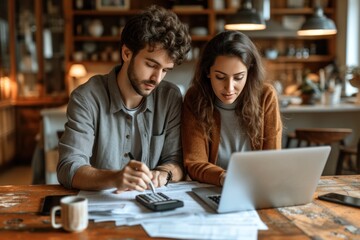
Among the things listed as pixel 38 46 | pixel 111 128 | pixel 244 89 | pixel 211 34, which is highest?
pixel 211 34

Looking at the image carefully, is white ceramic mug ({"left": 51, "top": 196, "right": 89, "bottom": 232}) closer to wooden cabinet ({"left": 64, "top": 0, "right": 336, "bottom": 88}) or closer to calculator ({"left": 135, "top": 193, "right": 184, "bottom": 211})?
calculator ({"left": 135, "top": 193, "right": 184, "bottom": 211})

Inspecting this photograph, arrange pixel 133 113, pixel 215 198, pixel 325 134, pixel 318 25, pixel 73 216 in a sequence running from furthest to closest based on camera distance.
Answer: pixel 318 25
pixel 325 134
pixel 133 113
pixel 215 198
pixel 73 216

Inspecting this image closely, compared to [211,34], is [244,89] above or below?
below

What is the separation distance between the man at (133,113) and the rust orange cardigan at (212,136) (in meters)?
0.04

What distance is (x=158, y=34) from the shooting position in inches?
66.9

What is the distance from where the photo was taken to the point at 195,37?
620 centimetres

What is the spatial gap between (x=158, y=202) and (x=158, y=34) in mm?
668

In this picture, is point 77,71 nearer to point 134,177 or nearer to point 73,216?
point 134,177

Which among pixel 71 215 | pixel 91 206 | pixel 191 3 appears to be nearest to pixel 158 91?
pixel 91 206

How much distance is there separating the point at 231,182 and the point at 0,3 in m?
→ 5.22

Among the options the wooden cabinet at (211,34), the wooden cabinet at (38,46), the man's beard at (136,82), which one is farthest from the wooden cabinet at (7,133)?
the man's beard at (136,82)

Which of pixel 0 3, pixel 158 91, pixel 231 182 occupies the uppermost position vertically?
pixel 0 3

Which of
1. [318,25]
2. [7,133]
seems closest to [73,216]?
[318,25]

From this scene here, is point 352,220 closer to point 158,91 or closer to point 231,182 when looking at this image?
point 231,182
